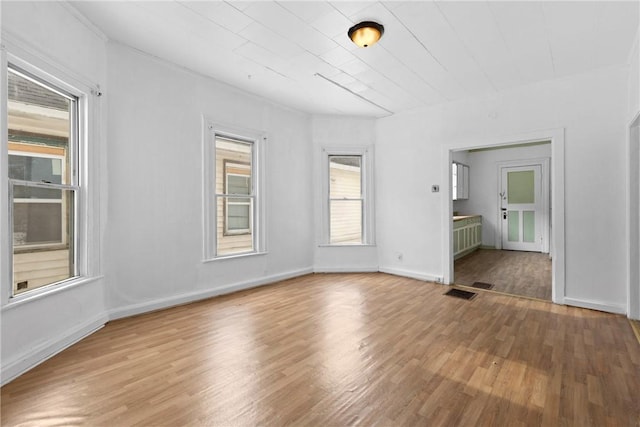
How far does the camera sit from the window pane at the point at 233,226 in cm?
424

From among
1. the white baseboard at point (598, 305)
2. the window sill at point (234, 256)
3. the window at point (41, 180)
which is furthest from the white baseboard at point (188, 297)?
the white baseboard at point (598, 305)

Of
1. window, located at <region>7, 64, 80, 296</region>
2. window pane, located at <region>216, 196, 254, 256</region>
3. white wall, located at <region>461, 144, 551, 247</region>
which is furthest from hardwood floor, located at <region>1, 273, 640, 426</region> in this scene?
white wall, located at <region>461, 144, 551, 247</region>

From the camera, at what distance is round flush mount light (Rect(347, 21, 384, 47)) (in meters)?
2.61

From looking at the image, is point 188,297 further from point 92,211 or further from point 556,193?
point 556,193

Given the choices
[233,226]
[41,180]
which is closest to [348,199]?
[233,226]

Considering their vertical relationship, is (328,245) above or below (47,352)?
above

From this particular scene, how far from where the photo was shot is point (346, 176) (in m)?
5.55

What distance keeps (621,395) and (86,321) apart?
13.4 feet

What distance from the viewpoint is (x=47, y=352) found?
2.36m

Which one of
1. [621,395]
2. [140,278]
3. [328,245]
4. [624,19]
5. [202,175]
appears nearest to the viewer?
[621,395]

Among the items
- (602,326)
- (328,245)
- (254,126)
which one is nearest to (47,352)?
A: (254,126)

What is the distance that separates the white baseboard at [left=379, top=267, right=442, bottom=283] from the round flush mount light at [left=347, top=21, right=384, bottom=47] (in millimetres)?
3461

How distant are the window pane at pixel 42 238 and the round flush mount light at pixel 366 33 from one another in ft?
9.54

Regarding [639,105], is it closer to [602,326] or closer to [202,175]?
[602,326]
